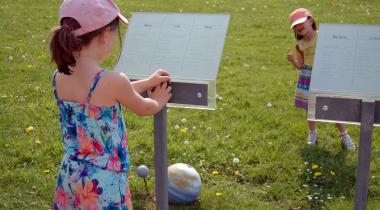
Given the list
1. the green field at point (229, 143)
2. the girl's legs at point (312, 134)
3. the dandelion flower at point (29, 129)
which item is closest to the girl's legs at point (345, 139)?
the green field at point (229, 143)

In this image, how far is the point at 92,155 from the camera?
257 cm

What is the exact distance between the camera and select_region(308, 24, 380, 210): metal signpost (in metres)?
2.81

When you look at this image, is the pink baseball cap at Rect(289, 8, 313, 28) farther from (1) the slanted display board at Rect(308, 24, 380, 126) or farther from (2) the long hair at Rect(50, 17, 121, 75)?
(2) the long hair at Rect(50, 17, 121, 75)

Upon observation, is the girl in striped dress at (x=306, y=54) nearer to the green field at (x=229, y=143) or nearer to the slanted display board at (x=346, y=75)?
the green field at (x=229, y=143)

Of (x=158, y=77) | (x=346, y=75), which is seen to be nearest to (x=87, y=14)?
(x=158, y=77)

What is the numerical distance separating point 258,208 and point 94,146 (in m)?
1.69

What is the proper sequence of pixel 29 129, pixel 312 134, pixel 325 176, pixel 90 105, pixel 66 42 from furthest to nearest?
pixel 29 129, pixel 312 134, pixel 325 176, pixel 90 105, pixel 66 42

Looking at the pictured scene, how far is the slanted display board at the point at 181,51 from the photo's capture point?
3043 mm

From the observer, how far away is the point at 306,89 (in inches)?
194

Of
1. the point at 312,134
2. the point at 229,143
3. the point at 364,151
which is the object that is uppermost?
the point at 364,151

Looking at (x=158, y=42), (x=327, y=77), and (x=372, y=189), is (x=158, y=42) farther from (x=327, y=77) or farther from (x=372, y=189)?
(x=372, y=189)

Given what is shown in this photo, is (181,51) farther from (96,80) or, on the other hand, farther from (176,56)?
(96,80)

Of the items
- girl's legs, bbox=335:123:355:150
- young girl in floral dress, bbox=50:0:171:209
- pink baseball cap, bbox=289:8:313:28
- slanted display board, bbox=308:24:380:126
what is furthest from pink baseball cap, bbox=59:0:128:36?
girl's legs, bbox=335:123:355:150

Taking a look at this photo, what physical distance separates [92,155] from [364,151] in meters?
1.44
